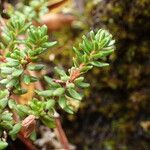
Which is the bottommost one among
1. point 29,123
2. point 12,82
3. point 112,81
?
point 112,81

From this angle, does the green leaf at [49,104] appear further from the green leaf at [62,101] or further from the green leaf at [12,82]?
the green leaf at [12,82]

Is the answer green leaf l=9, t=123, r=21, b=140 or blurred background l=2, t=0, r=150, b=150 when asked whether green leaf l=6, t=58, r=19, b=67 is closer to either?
green leaf l=9, t=123, r=21, b=140

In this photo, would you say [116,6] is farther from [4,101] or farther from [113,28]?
[4,101]

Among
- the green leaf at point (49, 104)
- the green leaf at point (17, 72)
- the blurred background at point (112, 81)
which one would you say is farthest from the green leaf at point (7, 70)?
the blurred background at point (112, 81)

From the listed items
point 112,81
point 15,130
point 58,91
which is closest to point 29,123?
point 15,130

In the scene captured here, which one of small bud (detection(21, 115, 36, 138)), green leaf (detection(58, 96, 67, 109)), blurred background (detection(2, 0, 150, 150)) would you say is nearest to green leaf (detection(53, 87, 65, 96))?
green leaf (detection(58, 96, 67, 109))

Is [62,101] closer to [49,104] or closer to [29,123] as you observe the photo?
[49,104]

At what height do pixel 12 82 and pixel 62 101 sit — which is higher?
pixel 12 82

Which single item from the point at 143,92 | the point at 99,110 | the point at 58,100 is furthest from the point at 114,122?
the point at 58,100
